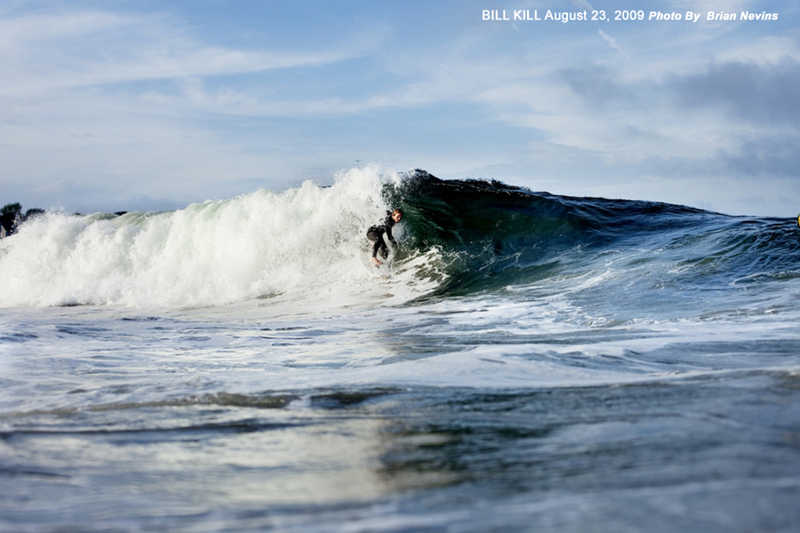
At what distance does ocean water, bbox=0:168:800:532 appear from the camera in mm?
1602

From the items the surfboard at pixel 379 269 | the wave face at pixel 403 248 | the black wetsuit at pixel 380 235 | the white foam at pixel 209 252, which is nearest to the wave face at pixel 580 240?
the wave face at pixel 403 248

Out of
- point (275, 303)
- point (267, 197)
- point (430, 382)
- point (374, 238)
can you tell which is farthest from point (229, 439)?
point (267, 197)

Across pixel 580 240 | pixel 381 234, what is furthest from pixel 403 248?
pixel 580 240

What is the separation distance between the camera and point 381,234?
12391 mm

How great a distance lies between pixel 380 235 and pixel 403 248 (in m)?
0.84

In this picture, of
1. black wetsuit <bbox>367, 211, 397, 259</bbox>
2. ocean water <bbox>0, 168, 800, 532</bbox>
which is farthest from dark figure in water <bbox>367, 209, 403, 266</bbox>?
ocean water <bbox>0, 168, 800, 532</bbox>

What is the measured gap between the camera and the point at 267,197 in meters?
14.4

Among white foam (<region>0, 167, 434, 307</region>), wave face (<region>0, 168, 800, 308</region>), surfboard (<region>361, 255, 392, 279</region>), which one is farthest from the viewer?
white foam (<region>0, 167, 434, 307</region>)

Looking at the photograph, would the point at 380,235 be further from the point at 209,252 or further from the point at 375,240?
the point at 209,252

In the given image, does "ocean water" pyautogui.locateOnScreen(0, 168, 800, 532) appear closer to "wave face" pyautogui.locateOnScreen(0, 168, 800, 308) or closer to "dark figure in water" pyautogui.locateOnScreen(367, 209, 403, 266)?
"wave face" pyautogui.locateOnScreen(0, 168, 800, 308)

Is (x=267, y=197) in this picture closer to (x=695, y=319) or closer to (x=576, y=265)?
(x=576, y=265)

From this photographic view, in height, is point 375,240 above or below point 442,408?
above

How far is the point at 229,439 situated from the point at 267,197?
41.1ft

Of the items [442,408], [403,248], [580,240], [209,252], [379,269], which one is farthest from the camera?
[209,252]
